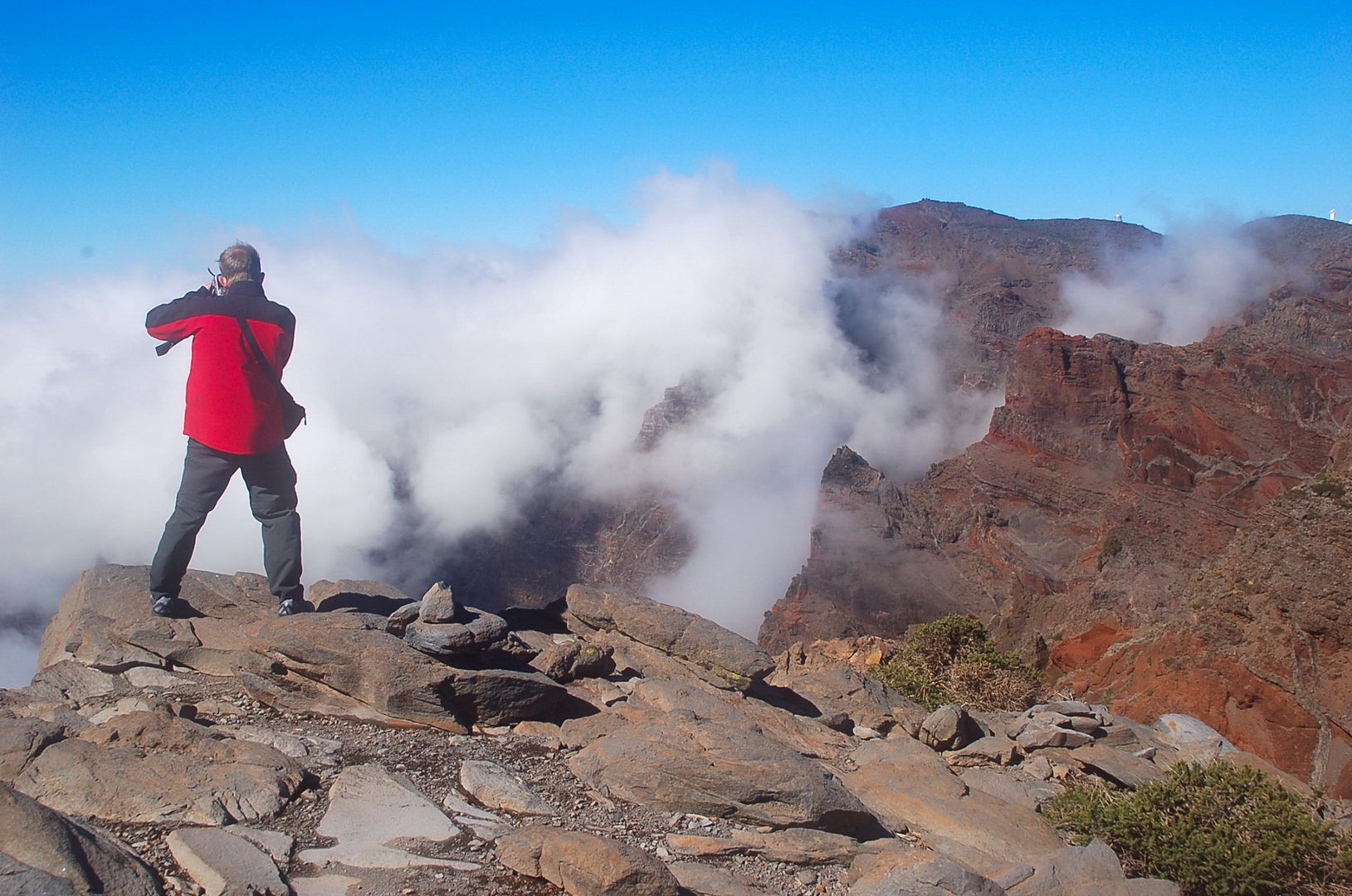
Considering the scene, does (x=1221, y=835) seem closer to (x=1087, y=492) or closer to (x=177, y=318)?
(x=177, y=318)

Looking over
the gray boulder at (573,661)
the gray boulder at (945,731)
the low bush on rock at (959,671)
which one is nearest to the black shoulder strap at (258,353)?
the gray boulder at (573,661)

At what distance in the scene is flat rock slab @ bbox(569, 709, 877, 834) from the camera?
6.26 m

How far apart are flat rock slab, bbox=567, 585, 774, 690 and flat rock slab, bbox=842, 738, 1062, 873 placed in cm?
166

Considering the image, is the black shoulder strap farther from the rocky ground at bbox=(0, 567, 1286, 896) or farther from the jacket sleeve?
the rocky ground at bbox=(0, 567, 1286, 896)

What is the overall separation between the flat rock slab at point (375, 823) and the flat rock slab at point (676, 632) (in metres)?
4.15

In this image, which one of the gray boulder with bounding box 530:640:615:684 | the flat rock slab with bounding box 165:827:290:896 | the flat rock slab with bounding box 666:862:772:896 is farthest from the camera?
the gray boulder with bounding box 530:640:615:684

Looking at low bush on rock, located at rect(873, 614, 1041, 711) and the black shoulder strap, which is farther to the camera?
low bush on rock, located at rect(873, 614, 1041, 711)

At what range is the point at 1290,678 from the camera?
13.0 m

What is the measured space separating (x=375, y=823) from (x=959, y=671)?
9845mm

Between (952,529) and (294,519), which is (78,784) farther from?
(952,529)

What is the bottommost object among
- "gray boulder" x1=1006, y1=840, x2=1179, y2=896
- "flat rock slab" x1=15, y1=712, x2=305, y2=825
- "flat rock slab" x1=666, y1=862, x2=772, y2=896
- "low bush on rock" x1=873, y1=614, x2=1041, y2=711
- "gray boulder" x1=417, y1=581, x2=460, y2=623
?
"low bush on rock" x1=873, y1=614, x2=1041, y2=711

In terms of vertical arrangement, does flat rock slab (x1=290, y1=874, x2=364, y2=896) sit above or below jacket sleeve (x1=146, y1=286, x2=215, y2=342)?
below

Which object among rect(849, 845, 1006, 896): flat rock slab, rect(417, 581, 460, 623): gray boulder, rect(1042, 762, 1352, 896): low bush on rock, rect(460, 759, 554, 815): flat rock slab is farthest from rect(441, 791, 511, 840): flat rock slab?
rect(1042, 762, 1352, 896): low bush on rock

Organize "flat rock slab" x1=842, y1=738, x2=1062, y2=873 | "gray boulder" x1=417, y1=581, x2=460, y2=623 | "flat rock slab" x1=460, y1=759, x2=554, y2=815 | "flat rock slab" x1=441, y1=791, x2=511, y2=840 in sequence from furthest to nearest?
"gray boulder" x1=417, y1=581, x2=460, y2=623, "flat rock slab" x1=842, y1=738, x2=1062, y2=873, "flat rock slab" x1=460, y1=759, x2=554, y2=815, "flat rock slab" x1=441, y1=791, x2=511, y2=840
